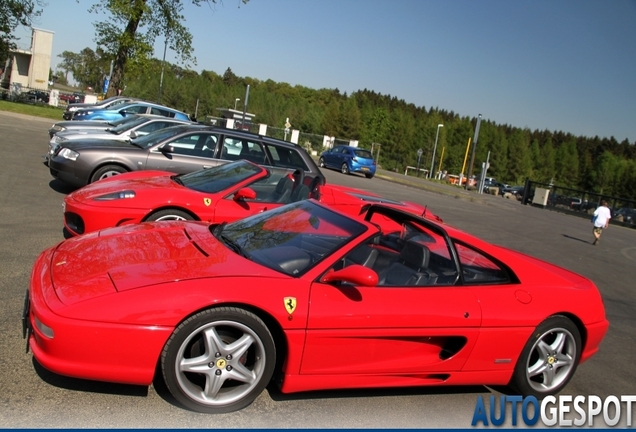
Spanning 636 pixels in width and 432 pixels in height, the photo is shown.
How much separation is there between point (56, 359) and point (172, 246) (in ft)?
3.92

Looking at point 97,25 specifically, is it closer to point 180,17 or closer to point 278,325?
point 180,17

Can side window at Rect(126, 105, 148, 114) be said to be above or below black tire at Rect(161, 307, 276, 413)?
above

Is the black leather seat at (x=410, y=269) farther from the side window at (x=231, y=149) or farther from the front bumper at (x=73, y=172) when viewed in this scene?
the front bumper at (x=73, y=172)

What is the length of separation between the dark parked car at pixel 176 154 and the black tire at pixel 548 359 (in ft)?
18.0

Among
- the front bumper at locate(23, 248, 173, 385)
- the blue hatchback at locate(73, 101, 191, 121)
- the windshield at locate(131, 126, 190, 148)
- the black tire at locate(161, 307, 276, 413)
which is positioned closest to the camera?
the front bumper at locate(23, 248, 173, 385)

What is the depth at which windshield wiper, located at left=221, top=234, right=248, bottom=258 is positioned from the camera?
Result: 4.25 m

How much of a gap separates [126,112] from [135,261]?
63.2ft

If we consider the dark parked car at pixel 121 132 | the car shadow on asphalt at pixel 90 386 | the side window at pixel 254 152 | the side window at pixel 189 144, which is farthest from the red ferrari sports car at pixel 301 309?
the dark parked car at pixel 121 132

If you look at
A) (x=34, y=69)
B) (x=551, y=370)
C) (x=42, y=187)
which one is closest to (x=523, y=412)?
(x=551, y=370)

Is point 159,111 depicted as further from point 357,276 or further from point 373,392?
point 357,276

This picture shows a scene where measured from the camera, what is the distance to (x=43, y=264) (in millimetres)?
4059

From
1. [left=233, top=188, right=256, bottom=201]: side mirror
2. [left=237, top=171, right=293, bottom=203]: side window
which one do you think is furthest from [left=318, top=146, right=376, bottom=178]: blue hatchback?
[left=233, top=188, right=256, bottom=201]: side mirror

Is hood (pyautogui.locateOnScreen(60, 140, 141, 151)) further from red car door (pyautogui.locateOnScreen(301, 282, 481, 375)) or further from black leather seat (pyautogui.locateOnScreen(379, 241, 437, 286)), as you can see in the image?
red car door (pyautogui.locateOnScreen(301, 282, 481, 375))

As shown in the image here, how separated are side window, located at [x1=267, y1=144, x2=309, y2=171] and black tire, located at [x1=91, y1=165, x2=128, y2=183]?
2.42 m
